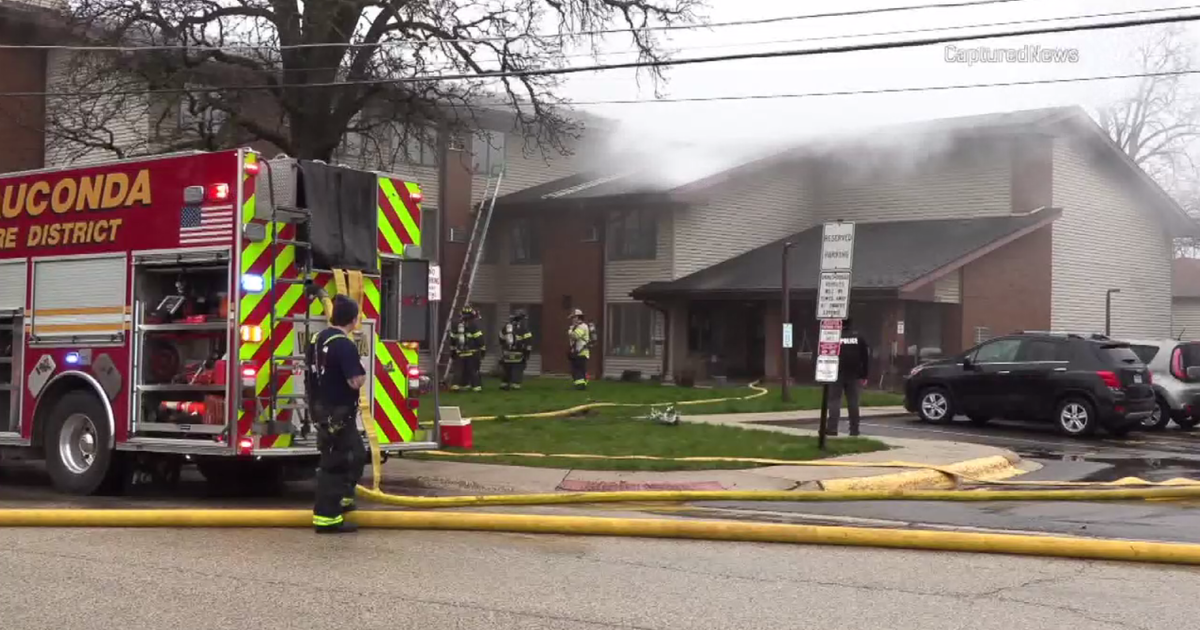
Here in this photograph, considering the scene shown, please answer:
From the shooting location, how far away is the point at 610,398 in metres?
22.6

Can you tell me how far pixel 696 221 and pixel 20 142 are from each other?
50.9 ft

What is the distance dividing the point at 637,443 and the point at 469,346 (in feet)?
32.1

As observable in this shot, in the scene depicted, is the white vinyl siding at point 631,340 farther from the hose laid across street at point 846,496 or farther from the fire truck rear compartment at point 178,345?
the fire truck rear compartment at point 178,345

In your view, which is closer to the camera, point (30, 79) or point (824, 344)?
point (824, 344)

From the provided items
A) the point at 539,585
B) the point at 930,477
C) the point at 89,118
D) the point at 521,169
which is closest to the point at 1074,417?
the point at 930,477

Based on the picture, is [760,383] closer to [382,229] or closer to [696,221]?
[696,221]

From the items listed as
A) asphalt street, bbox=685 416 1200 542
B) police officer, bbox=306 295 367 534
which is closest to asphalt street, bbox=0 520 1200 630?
police officer, bbox=306 295 367 534

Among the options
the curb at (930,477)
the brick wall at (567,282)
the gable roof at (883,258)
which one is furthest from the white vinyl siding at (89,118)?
the curb at (930,477)

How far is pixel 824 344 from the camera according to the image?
45.6ft

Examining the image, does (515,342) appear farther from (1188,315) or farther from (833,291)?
(1188,315)

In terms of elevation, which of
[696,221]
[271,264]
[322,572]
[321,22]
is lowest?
[322,572]

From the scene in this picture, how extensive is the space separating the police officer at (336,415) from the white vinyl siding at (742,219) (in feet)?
72.3

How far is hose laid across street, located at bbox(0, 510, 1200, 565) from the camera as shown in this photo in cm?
767

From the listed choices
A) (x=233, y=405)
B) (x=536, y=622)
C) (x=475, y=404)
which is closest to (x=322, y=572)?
(x=536, y=622)
